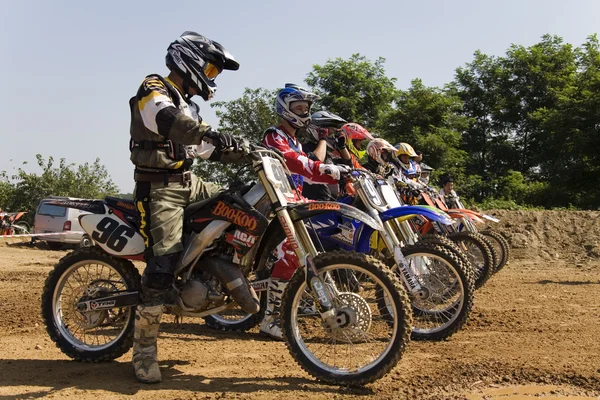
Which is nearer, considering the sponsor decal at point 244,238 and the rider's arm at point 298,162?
the sponsor decal at point 244,238

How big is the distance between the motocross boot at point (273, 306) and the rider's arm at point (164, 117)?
77.0 inches

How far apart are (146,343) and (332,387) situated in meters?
1.31

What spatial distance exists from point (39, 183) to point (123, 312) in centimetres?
3754

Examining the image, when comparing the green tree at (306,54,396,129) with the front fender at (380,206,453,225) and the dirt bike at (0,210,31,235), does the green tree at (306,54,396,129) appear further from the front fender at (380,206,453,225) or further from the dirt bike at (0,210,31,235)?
the front fender at (380,206,453,225)

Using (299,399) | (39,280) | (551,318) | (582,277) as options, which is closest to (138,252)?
(299,399)

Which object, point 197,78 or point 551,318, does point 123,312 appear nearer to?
point 197,78

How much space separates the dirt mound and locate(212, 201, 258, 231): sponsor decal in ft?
45.5

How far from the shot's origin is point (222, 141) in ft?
13.7

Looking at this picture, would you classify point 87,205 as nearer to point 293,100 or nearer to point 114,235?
point 114,235

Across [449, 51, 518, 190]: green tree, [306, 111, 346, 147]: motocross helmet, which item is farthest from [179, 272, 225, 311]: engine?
[449, 51, 518, 190]: green tree

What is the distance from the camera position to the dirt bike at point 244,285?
13.7ft

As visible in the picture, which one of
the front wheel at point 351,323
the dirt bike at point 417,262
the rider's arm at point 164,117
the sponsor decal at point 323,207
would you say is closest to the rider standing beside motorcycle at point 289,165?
the dirt bike at point 417,262

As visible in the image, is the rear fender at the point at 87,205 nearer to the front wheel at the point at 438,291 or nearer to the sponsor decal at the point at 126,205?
the sponsor decal at the point at 126,205

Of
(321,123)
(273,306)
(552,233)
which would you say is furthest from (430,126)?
(273,306)
